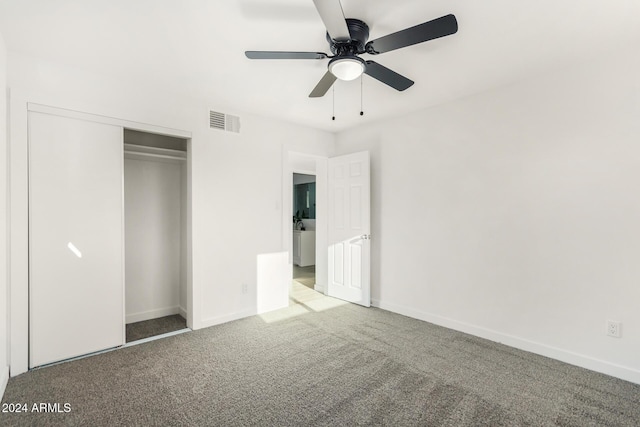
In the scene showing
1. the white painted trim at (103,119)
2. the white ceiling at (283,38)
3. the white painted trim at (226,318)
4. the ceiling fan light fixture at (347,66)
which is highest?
the white ceiling at (283,38)

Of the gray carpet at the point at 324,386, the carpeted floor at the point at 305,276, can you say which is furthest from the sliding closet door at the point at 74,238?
the carpeted floor at the point at 305,276

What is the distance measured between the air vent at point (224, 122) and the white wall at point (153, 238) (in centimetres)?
75

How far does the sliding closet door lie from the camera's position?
8.19ft

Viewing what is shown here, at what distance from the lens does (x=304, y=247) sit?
22.6ft

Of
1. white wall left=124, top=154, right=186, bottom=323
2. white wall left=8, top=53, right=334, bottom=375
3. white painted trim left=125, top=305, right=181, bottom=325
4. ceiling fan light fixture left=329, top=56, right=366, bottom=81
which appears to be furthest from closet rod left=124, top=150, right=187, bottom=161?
ceiling fan light fixture left=329, top=56, right=366, bottom=81

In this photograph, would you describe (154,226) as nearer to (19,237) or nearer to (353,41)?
(19,237)

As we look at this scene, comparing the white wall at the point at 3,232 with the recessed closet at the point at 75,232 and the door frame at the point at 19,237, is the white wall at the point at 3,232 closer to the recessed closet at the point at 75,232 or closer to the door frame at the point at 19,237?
the door frame at the point at 19,237

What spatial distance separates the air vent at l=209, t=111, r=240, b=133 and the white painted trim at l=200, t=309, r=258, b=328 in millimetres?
2137

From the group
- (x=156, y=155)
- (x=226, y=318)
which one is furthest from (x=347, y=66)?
(x=226, y=318)

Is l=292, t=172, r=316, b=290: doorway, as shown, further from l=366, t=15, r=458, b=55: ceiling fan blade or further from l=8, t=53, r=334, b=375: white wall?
l=366, t=15, r=458, b=55: ceiling fan blade

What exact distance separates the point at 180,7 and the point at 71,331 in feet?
8.83

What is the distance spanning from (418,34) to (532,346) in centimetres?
282

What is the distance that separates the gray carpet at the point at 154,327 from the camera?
10.4 feet

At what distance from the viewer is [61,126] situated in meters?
2.60
